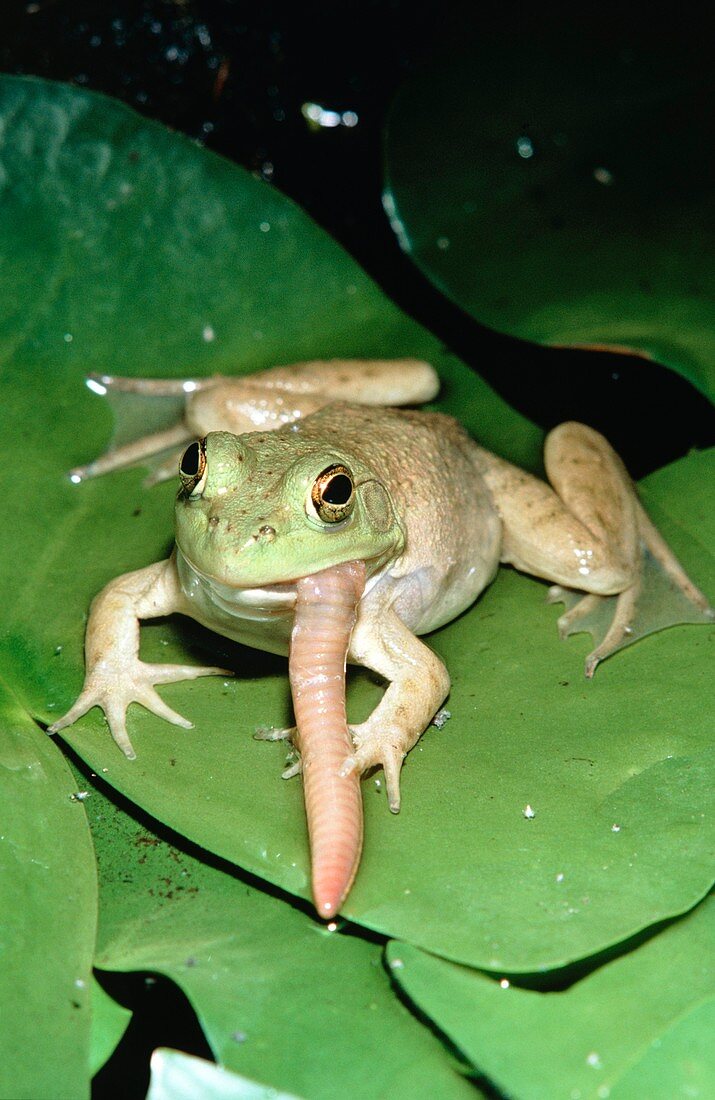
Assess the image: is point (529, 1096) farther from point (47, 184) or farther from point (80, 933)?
point (47, 184)

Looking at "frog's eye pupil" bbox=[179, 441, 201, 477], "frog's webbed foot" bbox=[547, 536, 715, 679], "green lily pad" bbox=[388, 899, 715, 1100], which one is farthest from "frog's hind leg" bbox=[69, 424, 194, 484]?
"green lily pad" bbox=[388, 899, 715, 1100]

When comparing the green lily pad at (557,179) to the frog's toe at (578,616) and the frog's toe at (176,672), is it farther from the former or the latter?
the frog's toe at (176,672)

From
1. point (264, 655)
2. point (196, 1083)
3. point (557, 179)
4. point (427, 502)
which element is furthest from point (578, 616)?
point (557, 179)

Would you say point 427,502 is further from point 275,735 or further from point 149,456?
point 149,456

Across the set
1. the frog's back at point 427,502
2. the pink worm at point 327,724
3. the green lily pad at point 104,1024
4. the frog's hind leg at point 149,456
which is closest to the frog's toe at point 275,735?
the pink worm at point 327,724

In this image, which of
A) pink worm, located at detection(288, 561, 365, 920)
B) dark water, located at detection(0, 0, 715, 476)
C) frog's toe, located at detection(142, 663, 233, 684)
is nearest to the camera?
pink worm, located at detection(288, 561, 365, 920)

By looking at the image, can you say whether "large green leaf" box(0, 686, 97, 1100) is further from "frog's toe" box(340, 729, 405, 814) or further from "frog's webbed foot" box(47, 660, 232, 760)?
"frog's toe" box(340, 729, 405, 814)
